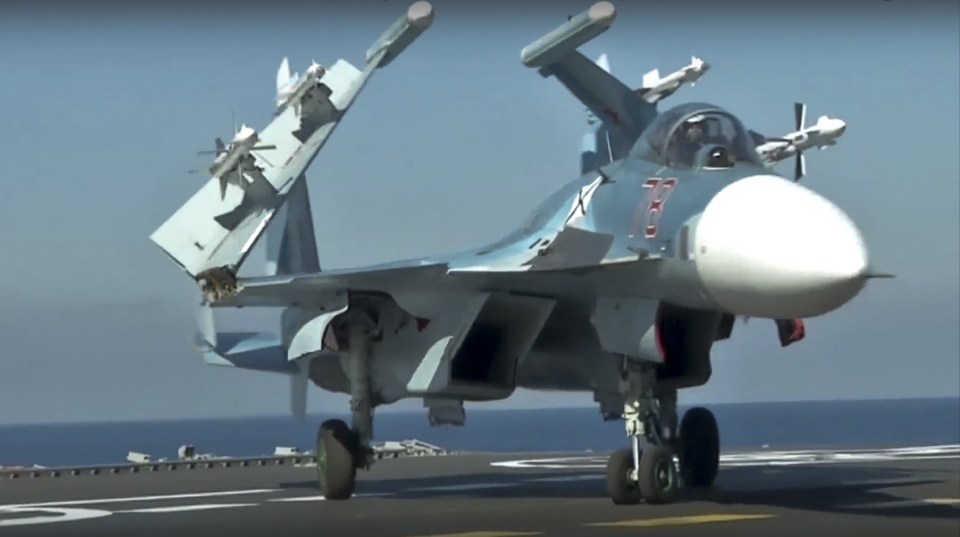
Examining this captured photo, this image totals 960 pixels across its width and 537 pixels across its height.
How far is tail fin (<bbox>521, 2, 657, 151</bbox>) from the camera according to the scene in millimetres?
19547

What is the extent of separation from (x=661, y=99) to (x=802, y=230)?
895cm

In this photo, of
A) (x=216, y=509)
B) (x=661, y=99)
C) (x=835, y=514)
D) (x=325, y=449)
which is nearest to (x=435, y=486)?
(x=325, y=449)

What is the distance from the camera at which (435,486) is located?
2045 centimetres

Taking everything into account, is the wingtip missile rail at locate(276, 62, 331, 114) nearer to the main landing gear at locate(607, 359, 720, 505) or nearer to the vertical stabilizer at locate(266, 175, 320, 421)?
the vertical stabilizer at locate(266, 175, 320, 421)

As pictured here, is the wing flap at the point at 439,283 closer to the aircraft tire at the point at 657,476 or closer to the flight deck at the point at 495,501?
the aircraft tire at the point at 657,476

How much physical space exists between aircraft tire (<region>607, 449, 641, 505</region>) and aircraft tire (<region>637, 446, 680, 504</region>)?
0.19 metres

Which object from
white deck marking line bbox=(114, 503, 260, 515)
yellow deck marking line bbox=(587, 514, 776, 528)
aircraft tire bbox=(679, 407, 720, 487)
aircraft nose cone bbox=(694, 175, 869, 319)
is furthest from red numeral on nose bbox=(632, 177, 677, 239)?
white deck marking line bbox=(114, 503, 260, 515)

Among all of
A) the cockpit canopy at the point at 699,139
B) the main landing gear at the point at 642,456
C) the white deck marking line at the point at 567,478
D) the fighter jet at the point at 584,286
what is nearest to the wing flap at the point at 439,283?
the fighter jet at the point at 584,286

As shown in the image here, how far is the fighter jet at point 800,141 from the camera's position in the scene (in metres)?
18.0

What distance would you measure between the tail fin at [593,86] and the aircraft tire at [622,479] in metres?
5.37

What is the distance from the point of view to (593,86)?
66.3 ft

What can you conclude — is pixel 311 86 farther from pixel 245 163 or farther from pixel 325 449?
pixel 325 449

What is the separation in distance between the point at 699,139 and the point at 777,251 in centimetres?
246

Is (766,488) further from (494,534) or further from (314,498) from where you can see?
(494,534)
